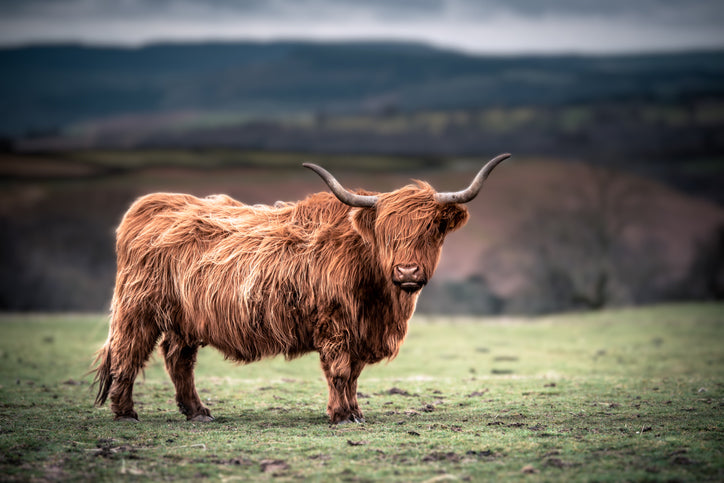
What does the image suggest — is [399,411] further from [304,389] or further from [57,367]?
[57,367]

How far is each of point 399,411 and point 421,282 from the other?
6.45ft

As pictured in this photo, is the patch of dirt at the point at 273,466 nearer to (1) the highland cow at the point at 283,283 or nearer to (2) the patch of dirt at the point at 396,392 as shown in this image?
(1) the highland cow at the point at 283,283

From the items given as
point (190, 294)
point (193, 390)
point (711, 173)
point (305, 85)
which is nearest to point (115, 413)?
point (193, 390)

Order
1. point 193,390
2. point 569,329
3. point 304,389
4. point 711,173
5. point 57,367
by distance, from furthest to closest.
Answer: point 711,173, point 569,329, point 57,367, point 304,389, point 193,390

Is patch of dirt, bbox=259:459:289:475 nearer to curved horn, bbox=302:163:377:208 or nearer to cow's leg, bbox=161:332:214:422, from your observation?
cow's leg, bbox=161:332:214:422

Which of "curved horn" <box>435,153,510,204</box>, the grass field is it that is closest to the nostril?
"curved horn" <box>435,153,510,204</box>

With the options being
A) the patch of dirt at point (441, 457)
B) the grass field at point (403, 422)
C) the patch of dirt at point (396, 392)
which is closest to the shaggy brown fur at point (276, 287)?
the grass field at point (403, 422)

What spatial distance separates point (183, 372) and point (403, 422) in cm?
256

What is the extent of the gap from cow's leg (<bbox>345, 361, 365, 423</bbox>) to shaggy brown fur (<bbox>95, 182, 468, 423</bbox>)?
0.01 metres

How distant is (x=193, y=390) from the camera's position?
8195 millimetres

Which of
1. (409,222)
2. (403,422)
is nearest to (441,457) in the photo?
(403,422)

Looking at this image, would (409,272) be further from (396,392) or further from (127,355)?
(127,355)

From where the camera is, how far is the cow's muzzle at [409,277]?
6.98 m

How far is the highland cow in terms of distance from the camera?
7441mm
